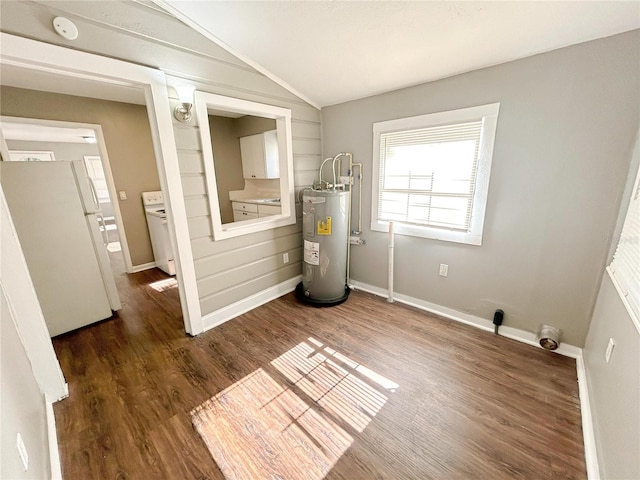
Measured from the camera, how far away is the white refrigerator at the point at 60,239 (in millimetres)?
2119

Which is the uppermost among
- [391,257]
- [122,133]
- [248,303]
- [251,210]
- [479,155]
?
[122,133]

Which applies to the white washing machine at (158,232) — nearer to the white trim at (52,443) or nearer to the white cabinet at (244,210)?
the white cabinet at (244,210)

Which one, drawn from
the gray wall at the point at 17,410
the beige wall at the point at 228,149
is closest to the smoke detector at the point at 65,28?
the gray wall at the point at 17,410

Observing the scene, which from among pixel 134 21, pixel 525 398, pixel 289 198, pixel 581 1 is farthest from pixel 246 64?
pixel 525 398

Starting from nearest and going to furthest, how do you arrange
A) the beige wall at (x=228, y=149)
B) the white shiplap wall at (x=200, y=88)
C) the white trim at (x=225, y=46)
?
1. the white shiplap wall at (x=200, y=88)
2. the white trim at (x=225, y=46)
3. the beige wall at (x=228, y=149)

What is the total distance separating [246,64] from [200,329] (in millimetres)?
2524

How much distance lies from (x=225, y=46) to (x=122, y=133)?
239cm

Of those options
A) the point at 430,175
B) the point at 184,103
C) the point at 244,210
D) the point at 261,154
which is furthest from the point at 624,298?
the point at 244,210

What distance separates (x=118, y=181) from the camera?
11.8ft

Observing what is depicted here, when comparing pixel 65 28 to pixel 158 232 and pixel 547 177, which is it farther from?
pixel 547 177

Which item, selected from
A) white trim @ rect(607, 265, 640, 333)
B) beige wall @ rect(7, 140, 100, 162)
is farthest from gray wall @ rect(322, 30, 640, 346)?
beige wall @ rect(7, 140, 100, 162)

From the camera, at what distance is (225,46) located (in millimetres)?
2158

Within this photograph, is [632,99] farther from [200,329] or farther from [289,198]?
[200,329]

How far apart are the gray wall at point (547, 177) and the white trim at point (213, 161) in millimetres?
1151
